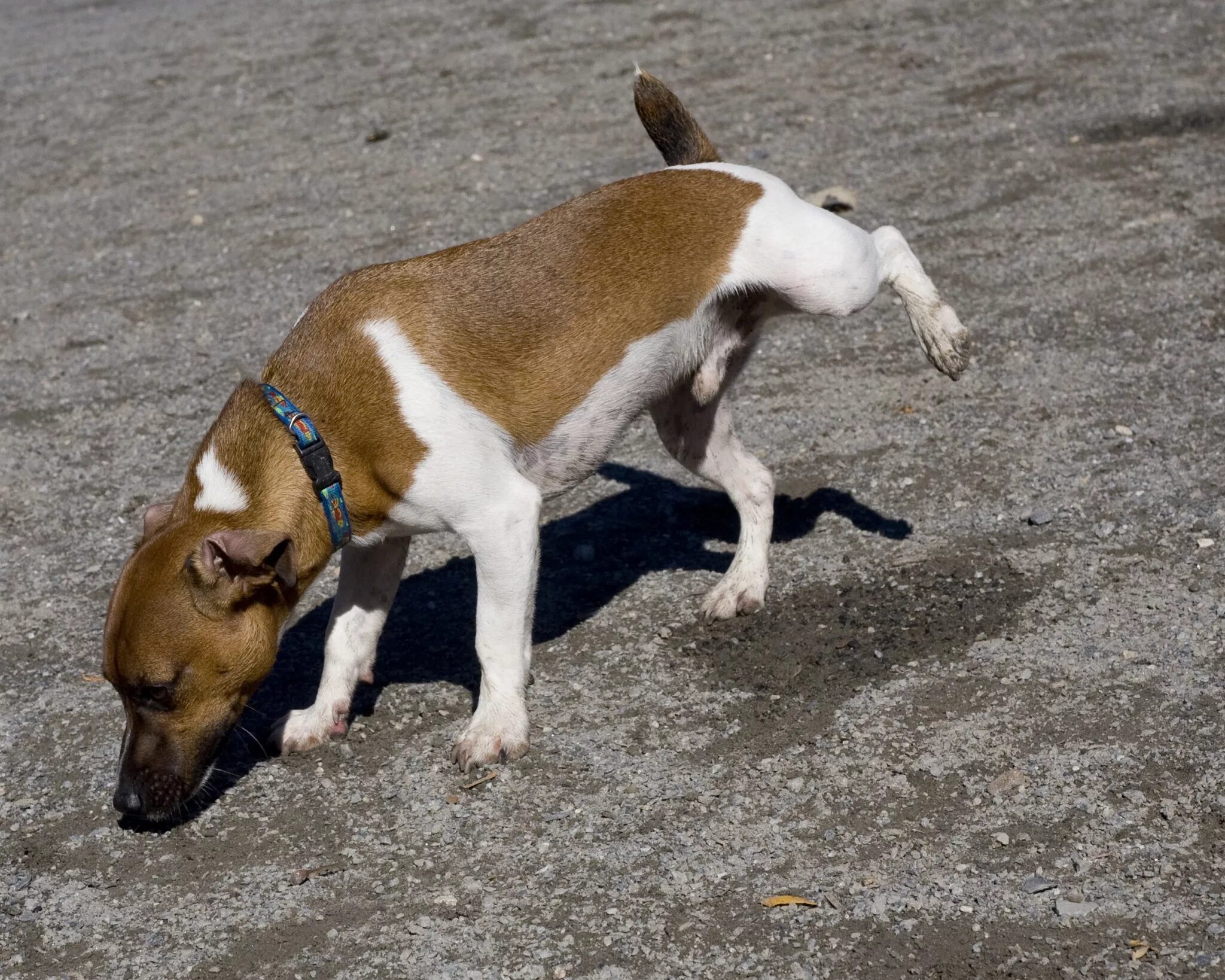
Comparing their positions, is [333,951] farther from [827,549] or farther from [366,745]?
[827,549]

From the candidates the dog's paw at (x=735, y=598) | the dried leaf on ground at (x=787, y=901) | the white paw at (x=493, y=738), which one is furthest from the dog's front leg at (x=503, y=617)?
the dried leaf on ground at (x=787, y=901)

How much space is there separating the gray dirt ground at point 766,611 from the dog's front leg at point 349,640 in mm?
125

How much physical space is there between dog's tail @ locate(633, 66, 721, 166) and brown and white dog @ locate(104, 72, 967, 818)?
0.03 ft

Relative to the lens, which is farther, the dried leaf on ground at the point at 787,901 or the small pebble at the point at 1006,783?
the small pebble at the point at 1006,783

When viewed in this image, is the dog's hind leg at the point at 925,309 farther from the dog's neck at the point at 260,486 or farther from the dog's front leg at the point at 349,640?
the dog's neck at the point at 260,486

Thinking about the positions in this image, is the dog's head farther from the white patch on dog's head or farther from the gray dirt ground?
the gray dirt ground

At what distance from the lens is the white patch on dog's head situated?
4.36 meters

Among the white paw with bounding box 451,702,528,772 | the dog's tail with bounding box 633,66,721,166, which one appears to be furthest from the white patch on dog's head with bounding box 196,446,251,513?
the dog's tail with bounding box 633,66,721,166

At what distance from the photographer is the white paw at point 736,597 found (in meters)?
5.54

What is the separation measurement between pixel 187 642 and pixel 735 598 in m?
2.27

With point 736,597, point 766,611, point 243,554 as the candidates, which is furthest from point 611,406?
point 243,554

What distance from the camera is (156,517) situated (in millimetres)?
4523

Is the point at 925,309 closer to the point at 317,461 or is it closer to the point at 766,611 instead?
the point at 766,611

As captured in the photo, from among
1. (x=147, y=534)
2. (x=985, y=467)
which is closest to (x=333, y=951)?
(x=147, y=534)
